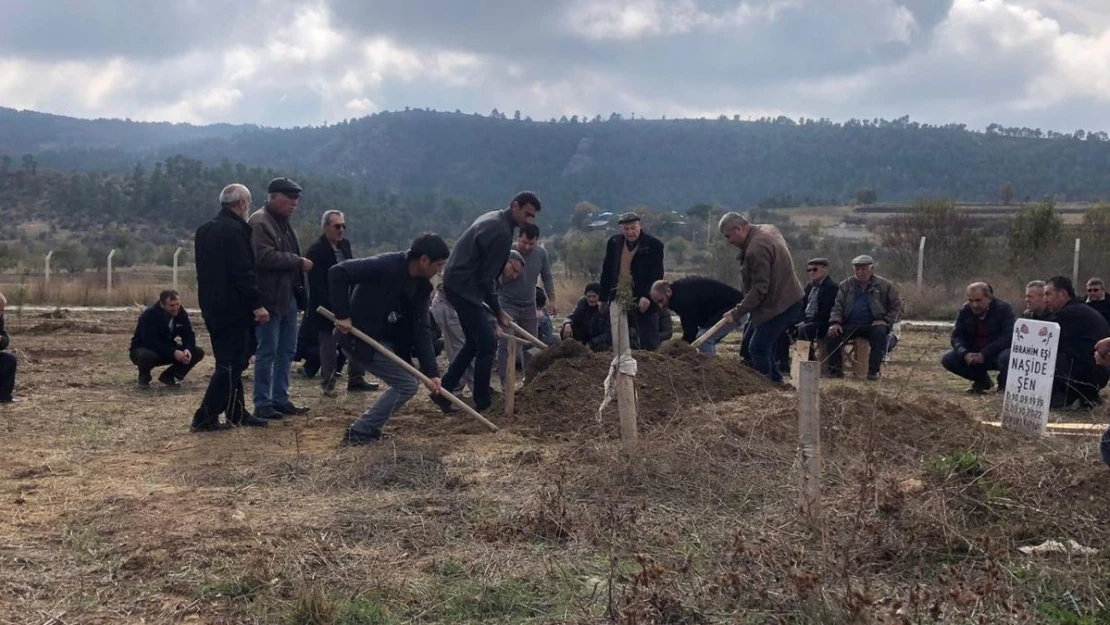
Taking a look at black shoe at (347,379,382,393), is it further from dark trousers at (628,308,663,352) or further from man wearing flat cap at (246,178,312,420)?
dark trousers at (628,308,663,352)

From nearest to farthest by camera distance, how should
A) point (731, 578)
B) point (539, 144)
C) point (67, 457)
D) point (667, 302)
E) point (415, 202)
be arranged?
point (731, 578)
point (67, 457)
point (667, 302)
point (415, 202)
point (539, 144)

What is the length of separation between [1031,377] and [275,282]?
5.61 metres

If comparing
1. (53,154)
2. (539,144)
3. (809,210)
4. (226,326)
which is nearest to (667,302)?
(226,326)

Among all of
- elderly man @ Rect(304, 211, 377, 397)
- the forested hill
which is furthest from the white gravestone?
the forested hill

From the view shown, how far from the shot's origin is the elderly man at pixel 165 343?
10.7 m

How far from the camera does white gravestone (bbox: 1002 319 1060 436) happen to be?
7.79 meters

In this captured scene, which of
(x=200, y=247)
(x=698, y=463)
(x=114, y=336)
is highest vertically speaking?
(x=200, y=247)

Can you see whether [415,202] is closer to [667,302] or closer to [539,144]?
[539,144]

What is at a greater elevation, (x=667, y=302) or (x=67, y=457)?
(x=667, y=302)

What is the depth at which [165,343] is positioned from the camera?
35.3 ft

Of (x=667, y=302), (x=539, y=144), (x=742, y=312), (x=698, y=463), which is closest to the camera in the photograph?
(x=698, y=463)

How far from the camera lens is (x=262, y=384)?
8.51 meters

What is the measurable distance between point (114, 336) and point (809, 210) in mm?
52900

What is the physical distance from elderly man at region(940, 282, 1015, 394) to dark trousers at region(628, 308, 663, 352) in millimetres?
3119
